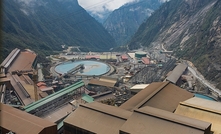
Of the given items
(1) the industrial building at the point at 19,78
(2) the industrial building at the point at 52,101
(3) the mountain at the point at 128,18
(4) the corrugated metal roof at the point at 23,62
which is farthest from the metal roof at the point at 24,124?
(3) the mountain at the point at 128,18

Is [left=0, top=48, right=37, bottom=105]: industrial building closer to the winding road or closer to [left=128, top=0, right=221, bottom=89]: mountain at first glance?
the winding road

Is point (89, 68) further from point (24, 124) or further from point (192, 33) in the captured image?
point (192, 33)

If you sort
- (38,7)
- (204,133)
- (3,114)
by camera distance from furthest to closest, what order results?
(38,7) → (3,114) → (204,133)

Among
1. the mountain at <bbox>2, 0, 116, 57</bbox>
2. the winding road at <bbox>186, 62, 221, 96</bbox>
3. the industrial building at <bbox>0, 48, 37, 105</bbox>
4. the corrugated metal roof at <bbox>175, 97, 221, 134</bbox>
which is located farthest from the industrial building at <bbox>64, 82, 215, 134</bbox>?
the mountain at <bbox>2, 0, 116, 57</bbox>

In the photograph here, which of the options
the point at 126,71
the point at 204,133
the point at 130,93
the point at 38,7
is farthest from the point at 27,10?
the point at 204,133

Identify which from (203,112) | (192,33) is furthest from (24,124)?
(192,33)

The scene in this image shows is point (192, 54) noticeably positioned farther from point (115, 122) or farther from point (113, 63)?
point (115, 122)
